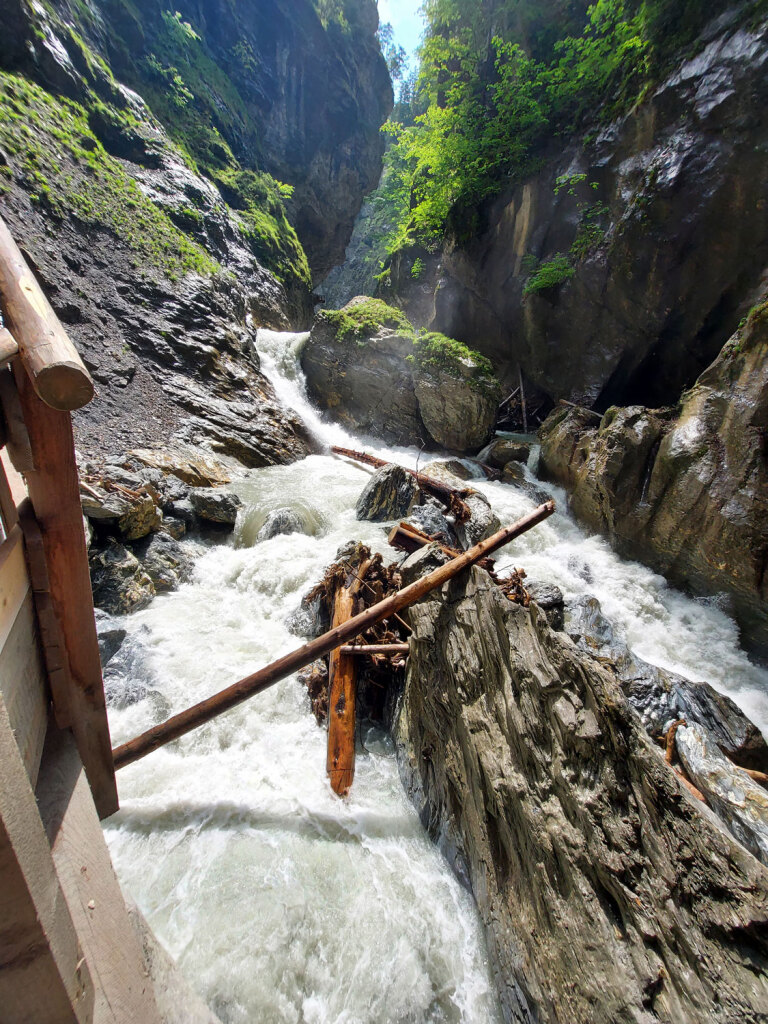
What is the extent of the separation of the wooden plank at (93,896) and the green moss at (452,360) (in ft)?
41.5

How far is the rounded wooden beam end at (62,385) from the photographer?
3.19 ft

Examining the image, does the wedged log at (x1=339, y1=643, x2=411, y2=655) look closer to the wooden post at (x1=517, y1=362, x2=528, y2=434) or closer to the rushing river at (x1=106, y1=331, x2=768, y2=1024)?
the rushing river at (x1=106, y1=331, x2=768, y2=1024)

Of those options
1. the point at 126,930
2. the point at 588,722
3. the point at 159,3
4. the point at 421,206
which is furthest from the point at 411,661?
the point at 159,3

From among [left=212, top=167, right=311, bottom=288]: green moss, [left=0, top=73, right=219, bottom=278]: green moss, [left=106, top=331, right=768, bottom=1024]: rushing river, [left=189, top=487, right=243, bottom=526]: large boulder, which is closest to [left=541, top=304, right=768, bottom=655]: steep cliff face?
[left=106, top=331, right=768, bottom=1024]: rushing river

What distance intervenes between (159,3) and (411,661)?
31.1 meters

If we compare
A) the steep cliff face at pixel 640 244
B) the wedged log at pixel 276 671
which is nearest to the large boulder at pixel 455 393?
the steep cliff face at pixel 640 244

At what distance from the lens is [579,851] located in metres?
1.89

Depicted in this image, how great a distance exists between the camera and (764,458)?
17.6 ft

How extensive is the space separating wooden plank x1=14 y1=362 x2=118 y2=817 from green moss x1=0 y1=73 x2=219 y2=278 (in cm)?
1430

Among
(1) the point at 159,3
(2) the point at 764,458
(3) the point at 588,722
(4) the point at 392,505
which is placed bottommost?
(4) the point at 392,505

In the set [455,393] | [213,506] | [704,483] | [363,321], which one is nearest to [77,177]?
[363,321]

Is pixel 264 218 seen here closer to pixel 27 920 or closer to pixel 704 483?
pixel 704 483

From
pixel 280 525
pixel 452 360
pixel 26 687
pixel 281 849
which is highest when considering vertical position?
pixel 452 360

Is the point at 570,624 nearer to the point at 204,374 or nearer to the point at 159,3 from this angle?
the point at 204,374
